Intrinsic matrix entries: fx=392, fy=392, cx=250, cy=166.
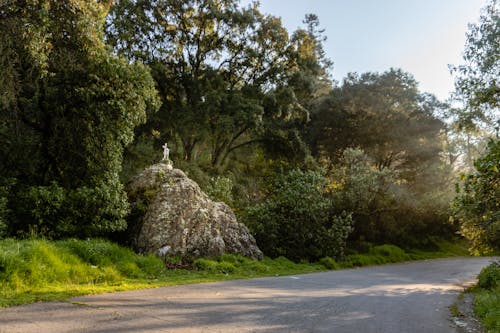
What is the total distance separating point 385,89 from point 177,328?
28.7 meters

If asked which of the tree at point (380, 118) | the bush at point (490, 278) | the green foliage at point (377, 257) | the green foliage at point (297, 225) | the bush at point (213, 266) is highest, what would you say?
the tree at point (380, 118)

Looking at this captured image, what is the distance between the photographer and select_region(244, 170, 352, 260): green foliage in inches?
741

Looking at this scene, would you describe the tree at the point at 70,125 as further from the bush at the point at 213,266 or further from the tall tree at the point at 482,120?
the tall tree at the point at 482,120

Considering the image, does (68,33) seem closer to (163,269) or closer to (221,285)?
(163,269)

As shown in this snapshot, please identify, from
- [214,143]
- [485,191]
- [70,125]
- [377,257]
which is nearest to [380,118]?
[377,257]

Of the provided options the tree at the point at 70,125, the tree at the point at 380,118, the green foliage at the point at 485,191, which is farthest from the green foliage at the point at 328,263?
the tree at the point at 380,118

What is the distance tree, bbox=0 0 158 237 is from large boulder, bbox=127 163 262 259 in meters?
1.07

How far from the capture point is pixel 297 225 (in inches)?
768

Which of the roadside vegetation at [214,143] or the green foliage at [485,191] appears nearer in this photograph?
the green foliage at [485,191]

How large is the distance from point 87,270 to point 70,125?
545 cm

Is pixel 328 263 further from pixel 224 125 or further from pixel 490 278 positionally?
pixel 224 125

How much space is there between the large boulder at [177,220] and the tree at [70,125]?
42.1 inches

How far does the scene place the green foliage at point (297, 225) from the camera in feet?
61.7

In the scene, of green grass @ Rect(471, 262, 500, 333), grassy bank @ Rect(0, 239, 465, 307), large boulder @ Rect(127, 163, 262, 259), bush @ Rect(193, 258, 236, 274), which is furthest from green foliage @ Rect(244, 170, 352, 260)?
green grass @ Rect(471, 262, 500, 333)
